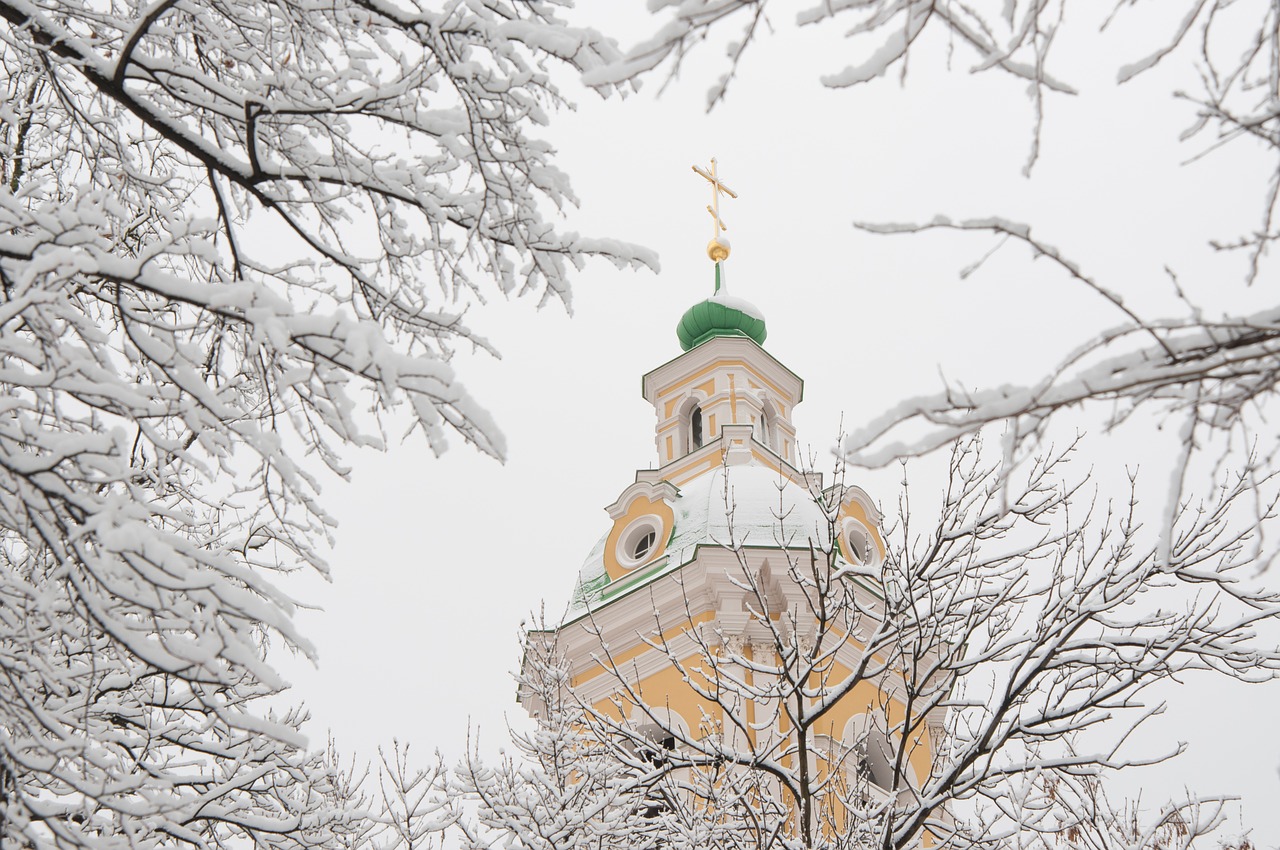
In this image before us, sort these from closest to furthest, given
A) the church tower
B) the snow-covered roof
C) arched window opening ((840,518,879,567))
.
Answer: the church tower, the snow-covered roof, arched window opening ((840,518,879,567))

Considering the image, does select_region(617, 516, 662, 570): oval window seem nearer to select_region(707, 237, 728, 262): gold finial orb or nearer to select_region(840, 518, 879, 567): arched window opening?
select_region(840, 518, 879, 567): arched window opening

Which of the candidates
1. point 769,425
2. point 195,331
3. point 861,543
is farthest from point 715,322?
point 195,331


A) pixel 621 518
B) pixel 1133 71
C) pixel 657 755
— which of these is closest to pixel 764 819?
pixel 657 755

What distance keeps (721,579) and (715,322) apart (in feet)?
27.3

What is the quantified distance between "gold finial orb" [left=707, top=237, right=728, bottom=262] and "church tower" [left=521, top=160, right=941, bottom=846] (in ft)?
6.46

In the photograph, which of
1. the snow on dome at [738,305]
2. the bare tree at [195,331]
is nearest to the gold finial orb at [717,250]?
the snow on dome at [738,305]

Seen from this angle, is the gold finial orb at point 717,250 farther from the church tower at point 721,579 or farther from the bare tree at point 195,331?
the bare tree at point 195,331

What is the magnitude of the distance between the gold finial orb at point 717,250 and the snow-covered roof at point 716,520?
25.1 ft

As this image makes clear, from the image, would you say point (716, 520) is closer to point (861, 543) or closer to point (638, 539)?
point (638, 539)

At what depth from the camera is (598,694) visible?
56.3 ft

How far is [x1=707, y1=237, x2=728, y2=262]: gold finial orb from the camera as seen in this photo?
26.5 meters

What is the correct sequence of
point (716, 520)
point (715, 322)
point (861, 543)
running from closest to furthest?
point (716, 520) < point (861, 543) < point (715, 322)

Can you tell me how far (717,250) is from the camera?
26578 mm

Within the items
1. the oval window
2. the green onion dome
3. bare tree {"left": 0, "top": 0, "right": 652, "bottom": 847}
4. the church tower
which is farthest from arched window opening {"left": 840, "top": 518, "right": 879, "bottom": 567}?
bare tree {"left": 0, "top": 0, "right": 652, "bottom": 847}
